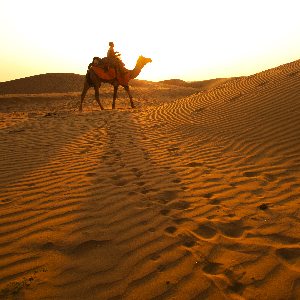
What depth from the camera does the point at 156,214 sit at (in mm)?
2740

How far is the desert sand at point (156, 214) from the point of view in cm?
181

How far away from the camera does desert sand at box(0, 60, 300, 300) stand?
1.81 m

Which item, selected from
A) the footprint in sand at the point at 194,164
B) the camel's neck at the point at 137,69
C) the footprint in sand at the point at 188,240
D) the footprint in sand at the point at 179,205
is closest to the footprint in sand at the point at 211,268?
the footprint in sand at the point at 188,240

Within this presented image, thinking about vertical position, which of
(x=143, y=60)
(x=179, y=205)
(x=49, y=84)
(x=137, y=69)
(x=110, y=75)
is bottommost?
(x=179, y=205)

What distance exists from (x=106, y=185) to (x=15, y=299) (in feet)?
6.42

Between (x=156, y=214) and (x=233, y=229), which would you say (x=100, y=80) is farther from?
(x=233, y=229)

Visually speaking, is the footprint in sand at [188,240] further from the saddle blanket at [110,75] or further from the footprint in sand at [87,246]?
the saddle blanket at [110,75]

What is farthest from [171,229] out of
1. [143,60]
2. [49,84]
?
[49,84]

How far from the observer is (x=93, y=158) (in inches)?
187

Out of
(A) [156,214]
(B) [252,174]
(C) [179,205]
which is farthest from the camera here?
(B) [252,174]

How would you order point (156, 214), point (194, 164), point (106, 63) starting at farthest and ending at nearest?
point (106, 63) < point (194, 164) < point (156, 214)

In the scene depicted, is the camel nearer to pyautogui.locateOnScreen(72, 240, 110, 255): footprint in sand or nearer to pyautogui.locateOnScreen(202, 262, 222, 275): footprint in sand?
pyautogui.locateOnScreen(72, 240, 110, 255): footprint in sand

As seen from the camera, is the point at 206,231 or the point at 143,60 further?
the point at 143,60

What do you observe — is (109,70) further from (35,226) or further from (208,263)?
(208,263)
